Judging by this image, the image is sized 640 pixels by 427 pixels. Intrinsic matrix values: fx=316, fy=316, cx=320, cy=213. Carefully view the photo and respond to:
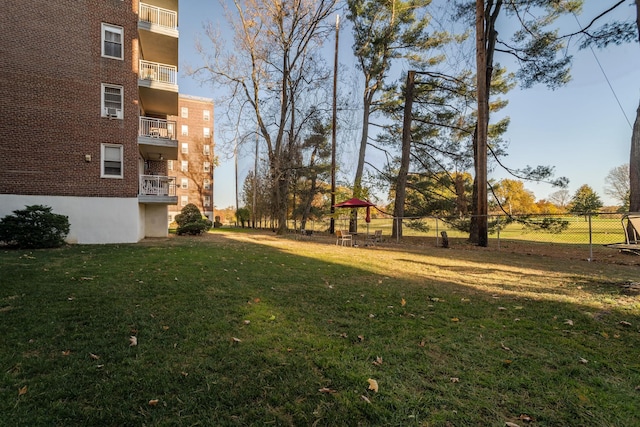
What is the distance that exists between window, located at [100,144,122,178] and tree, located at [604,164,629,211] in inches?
2044

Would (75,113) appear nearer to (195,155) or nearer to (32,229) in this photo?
(32,229)

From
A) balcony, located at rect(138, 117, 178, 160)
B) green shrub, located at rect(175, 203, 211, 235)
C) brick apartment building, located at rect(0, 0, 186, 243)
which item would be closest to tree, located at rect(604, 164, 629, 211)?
green shrub, located at rect(175, 203, 211, 235)

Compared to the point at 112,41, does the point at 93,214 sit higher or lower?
lower

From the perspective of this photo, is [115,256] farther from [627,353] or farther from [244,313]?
[627,353]

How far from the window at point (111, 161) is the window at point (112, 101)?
1.32 meters

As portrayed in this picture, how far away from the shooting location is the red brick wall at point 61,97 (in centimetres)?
1182

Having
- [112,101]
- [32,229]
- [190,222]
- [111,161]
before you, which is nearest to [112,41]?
[112,101]

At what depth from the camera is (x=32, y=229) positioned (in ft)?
34.5

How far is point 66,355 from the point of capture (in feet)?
9.82

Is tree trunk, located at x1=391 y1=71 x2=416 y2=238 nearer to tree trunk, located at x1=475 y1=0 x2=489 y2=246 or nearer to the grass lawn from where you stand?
tree trunk, located at x1=475 y1=0 x2=489 y2=246

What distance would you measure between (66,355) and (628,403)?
4.78m

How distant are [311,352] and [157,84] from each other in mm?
15747

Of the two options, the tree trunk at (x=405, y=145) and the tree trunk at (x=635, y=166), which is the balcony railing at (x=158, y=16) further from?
the tree trunk at (x=635, y=166)

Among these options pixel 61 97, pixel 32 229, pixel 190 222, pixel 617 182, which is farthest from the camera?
pixel 617 182
